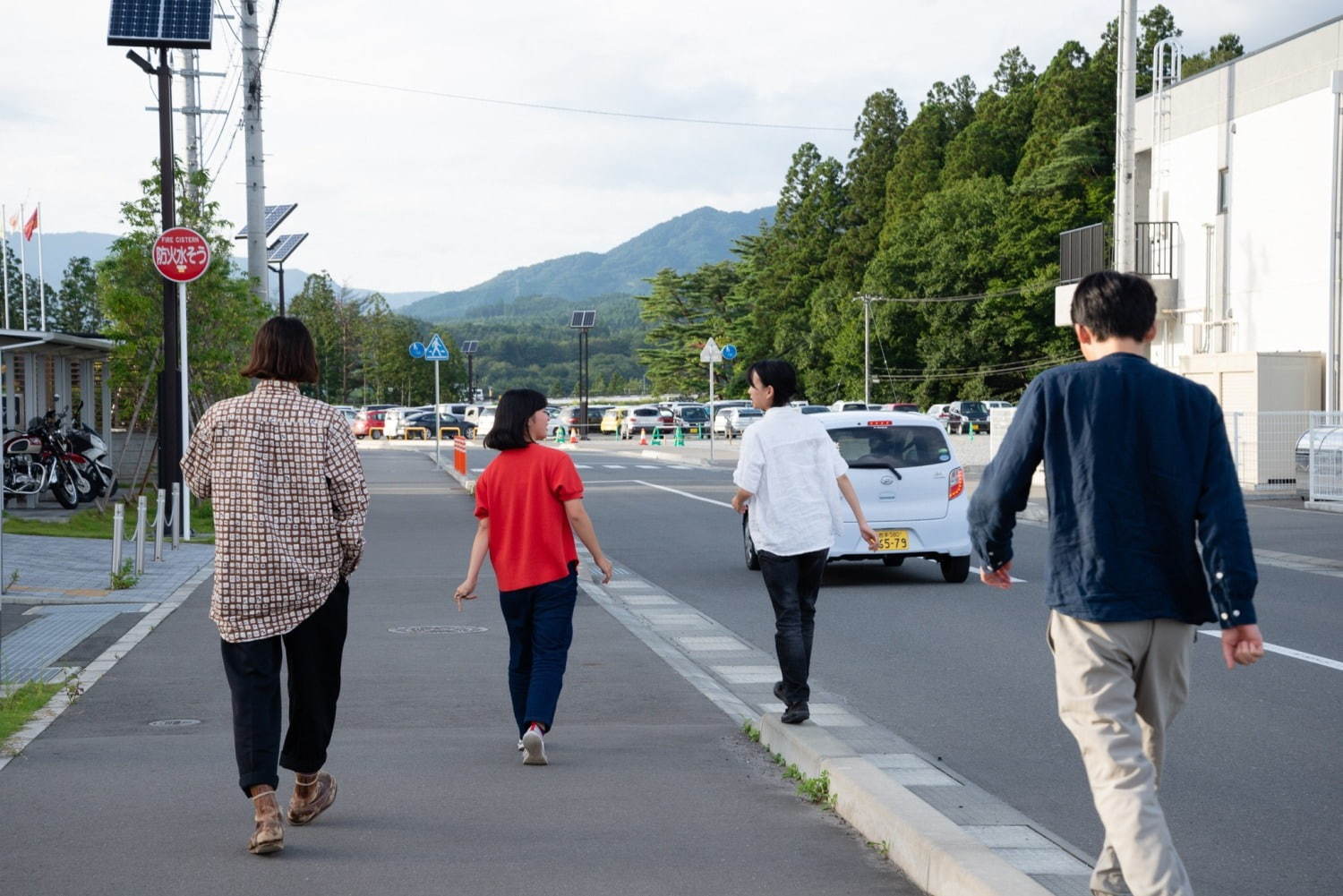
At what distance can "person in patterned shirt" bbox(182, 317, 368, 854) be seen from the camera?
519cm

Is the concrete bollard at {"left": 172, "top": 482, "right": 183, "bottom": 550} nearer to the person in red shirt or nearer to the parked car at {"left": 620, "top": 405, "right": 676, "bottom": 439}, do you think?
the person in red shirt

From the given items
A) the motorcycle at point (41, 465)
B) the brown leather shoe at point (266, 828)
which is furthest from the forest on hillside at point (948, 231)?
the brown leather shoe at point (266, 828)

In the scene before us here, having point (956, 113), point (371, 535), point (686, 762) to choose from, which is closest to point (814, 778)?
point (686, 762)

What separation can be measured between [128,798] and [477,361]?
602 feet

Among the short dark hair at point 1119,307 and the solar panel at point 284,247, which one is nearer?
the short dark hair at point 1119,307

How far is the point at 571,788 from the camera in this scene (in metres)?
6.08

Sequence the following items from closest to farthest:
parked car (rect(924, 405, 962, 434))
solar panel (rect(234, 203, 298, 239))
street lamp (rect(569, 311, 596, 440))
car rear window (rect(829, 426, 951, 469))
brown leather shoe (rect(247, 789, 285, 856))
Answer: brown leather shoe (rect(247, 789, 285, 856)) → car rear window (rect(829, 426, 951, 469)) → solar panel (rect(234, 203, 298, 239)) → parked car (rect(924, 405, 962, 434)) → street lamp (rect(569, 311, 596, 440))

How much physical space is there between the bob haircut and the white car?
7.35 m

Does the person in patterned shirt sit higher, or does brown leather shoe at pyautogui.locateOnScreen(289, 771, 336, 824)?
the person in patterned shirt

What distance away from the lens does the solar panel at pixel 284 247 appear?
41.2 m

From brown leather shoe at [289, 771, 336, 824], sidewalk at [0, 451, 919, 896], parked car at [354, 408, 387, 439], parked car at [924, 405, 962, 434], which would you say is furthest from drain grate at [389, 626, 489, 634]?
parked car at [354, 408, 387, 439]

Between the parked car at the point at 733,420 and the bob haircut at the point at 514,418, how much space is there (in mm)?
57088

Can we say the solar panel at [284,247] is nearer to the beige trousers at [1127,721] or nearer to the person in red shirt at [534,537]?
the person in red shirt at [534,537]

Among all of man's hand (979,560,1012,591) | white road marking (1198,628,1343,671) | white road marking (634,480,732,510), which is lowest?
white road marking (634,480,732,510)
